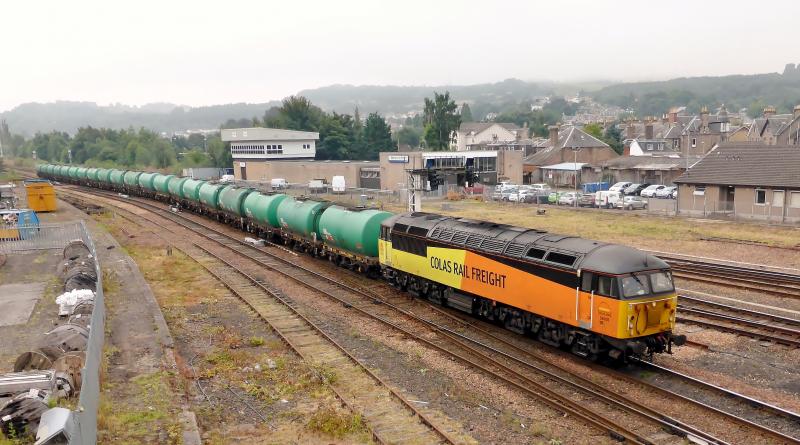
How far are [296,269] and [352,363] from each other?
14.6m

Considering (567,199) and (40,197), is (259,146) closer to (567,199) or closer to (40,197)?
(40,197)

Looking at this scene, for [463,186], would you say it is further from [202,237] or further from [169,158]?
[169,158]

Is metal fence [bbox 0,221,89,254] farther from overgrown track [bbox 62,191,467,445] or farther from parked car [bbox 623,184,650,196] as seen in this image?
parked car [bbox 623,184,650,196]

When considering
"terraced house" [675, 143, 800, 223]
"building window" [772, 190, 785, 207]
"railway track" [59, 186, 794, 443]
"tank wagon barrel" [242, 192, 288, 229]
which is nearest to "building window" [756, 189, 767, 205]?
"terraced house" [675, 143, 800, 223]

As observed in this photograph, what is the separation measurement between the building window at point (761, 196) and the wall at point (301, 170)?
5034cm

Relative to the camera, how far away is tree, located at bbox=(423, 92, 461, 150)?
123 meters

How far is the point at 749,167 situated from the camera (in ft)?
153

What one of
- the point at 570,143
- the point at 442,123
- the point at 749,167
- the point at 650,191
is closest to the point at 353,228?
the point at 749,167

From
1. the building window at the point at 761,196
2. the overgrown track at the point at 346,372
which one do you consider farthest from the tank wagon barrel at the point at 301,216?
the building window at the point at 761,196

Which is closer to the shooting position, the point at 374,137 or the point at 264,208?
the point at 264,208

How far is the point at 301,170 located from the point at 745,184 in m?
65.1

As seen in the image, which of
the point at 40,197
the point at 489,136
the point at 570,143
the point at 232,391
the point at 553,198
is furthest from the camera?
the point at 489,136

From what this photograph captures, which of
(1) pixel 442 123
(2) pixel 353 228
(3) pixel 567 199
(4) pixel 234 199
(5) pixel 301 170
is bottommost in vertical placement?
(3) pixel 567 199

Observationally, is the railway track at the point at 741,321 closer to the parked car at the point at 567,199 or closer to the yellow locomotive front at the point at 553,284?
the yellow locomotive front at the point at 553,284
